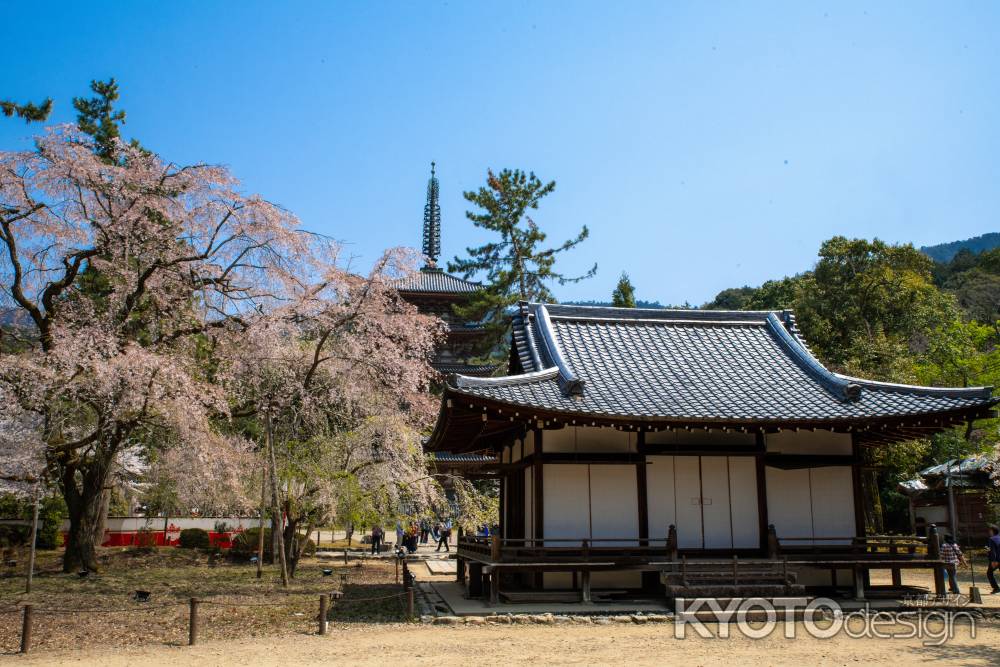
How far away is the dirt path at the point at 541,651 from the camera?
8.86 metres

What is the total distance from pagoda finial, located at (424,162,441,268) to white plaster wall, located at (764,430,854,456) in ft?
161

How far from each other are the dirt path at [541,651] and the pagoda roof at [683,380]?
345cm

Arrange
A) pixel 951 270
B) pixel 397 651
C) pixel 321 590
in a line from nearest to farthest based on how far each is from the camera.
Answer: pixel 397 651, pixel 321 590, pixel 951 270

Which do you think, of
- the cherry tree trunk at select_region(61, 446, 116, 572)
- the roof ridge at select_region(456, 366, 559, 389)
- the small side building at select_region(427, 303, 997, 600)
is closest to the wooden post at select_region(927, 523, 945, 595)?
the small side building at select_region(427, 303, 997, 600)

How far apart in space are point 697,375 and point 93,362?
38.2 ft

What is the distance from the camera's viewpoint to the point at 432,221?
62156mm

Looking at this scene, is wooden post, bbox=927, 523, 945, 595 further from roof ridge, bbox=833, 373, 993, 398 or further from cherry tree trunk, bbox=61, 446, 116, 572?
cherry tree trunk, bbox=61, 446, 116, 572

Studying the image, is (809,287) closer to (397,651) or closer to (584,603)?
(584,603)

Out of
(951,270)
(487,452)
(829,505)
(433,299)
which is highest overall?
(951,270)

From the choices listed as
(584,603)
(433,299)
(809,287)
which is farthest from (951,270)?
(584,603)

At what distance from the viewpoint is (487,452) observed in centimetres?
1895

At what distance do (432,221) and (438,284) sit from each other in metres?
17.5

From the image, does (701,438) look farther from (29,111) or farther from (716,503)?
(29,111)

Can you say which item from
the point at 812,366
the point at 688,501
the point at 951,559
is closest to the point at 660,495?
the point at 688,501
